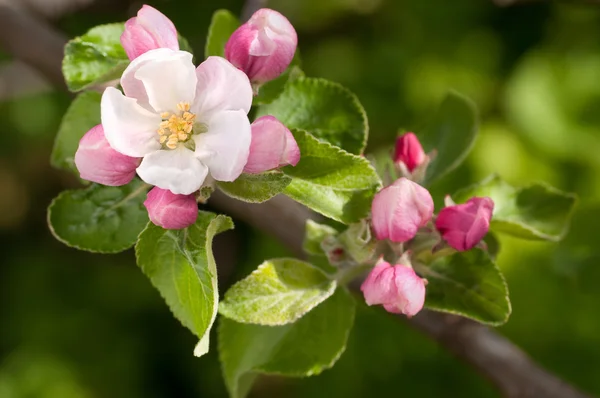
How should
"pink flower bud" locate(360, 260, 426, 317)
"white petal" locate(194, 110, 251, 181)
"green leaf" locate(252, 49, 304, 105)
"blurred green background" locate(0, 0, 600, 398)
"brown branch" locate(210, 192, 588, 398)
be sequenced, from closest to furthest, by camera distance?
"white petal" locate(194, 110, 251, 181)
"pink flower bud" locate(360, 260, 426, 317)
"green leaf" locate(252, 49, 304, 105)
"brown branch" locate(210, 192, 588, 398)
"blurred green background" locate(0, 0, 600, 398)

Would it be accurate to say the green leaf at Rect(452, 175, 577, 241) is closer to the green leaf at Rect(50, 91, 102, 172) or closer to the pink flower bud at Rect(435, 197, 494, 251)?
the pink flower bud at Rect(435, 197, 494, 251)

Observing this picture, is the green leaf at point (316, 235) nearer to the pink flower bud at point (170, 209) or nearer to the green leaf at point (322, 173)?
the green leaf at point (322, 173)

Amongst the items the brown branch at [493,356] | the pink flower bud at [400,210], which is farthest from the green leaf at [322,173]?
the brown branch at [493,356]

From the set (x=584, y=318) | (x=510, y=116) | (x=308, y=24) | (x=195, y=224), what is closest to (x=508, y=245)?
(x=584, y=318)

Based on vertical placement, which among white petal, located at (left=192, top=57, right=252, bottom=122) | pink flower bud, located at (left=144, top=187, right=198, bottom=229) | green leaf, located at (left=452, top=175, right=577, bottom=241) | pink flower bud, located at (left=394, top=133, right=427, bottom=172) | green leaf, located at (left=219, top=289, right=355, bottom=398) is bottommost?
green leaf, located at (left=219, top=289, right=355, bottom=398)

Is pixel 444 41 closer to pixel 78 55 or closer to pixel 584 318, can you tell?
pixel 584 318

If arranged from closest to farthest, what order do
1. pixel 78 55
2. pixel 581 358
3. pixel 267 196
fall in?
pixel 267 196 < pixel 78 55 < pixel 581 358

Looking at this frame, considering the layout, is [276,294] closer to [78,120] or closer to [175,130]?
[175,130]

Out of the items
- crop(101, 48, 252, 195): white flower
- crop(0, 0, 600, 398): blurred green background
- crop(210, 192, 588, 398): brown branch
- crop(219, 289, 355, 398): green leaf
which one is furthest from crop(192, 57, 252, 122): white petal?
crop(0, 0, 600, 398): blurred green background

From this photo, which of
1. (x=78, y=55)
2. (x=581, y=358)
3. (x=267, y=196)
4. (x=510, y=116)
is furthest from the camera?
(x=510, y=116)
